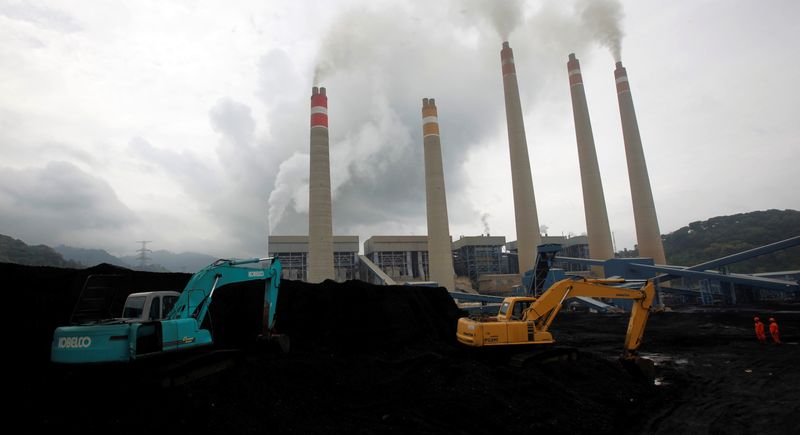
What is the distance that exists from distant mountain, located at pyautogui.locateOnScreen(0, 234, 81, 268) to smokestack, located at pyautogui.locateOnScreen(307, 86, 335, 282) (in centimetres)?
4835

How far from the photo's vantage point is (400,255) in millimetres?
48656

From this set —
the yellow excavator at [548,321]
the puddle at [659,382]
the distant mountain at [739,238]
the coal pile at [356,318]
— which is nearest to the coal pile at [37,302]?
the coal pile at [356,318]

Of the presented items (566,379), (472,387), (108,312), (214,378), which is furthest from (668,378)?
(108,312)

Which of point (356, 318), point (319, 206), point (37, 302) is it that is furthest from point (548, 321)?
point (319, 206)

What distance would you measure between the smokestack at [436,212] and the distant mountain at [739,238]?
56208 millimetres

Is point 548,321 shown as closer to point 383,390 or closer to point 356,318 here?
point 383,390

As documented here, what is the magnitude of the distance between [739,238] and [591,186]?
56.5m

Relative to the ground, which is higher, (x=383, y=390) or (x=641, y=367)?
(x=383, y=390)

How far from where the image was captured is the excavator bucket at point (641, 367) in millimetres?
9430

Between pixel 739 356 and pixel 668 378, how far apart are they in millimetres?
4736

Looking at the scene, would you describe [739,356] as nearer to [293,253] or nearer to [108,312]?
[108,312]

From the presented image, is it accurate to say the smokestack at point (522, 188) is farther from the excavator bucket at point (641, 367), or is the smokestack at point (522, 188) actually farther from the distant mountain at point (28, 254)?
the distant mountain at point (28, 254)

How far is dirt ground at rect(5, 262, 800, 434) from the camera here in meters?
5.89

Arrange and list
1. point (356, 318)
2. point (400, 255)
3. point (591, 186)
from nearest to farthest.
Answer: point (356, 318) → point (591, 186) → point (400, 255)
